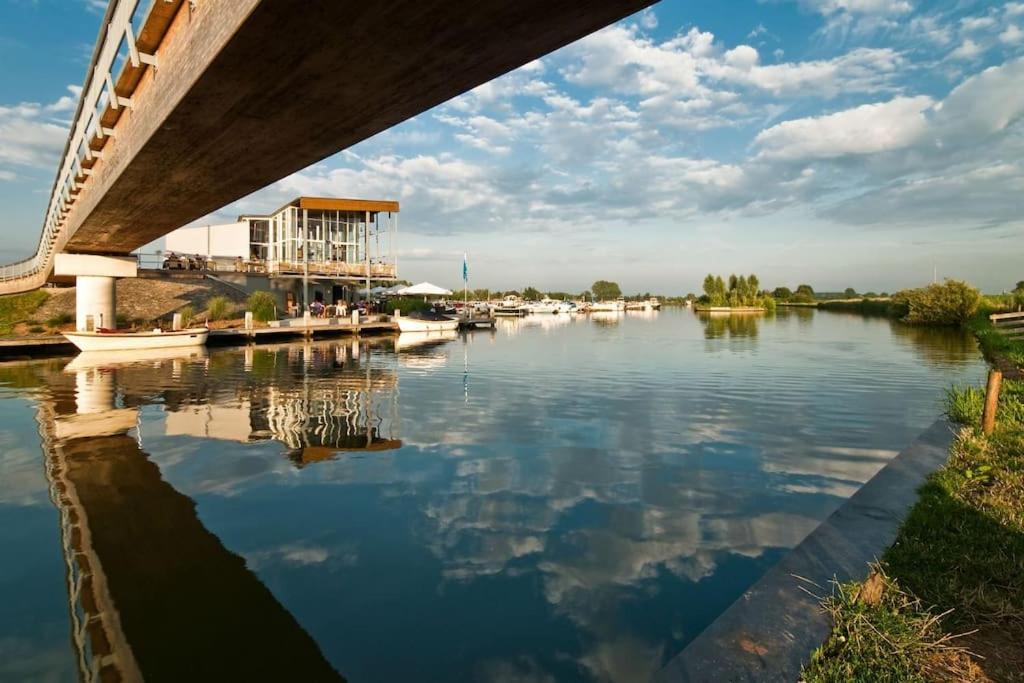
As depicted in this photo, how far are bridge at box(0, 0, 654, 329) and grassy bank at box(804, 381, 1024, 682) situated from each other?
16.5 ft

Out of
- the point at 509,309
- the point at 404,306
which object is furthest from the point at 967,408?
the point at 509,309

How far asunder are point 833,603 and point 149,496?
8.00 meters

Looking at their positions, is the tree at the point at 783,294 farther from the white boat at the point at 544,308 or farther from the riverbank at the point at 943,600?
the riverbank at the point at 943,600

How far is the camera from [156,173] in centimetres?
1103

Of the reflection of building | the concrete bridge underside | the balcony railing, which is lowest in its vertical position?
the reflection of building

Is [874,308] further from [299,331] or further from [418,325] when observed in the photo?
[299,331]

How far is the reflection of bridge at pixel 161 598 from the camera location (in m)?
3.97

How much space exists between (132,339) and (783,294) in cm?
18677

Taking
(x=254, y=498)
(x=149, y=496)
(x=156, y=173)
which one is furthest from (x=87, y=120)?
(x=254, y=498)

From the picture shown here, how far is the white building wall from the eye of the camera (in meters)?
44.8

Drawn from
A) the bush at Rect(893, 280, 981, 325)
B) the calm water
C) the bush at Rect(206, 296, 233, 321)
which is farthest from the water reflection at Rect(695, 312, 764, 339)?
the bush at Rect(206, 296, 233, 321)

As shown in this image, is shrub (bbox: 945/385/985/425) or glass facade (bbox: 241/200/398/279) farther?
glass facade (bbox: 241/200/398/279)

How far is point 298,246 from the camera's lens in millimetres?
43281

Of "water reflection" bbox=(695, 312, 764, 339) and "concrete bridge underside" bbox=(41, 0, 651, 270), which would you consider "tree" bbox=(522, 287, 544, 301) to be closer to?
"water reflection" bbox=(695, 312, 764, 339)
